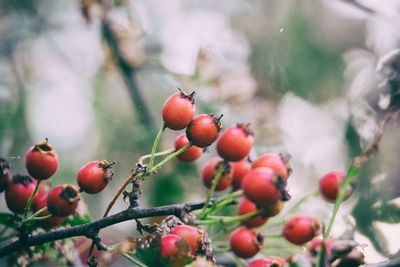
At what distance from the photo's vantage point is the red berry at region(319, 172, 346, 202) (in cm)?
150

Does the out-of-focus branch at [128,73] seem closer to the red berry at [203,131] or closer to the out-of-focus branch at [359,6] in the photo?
the out-of-focus branch at [359,6]

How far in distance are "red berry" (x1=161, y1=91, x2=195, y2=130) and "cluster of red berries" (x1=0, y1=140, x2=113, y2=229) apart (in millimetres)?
233

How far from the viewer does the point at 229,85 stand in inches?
139

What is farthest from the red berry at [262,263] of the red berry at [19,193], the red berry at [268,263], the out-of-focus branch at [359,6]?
the out-of-focus branch at [359,6]

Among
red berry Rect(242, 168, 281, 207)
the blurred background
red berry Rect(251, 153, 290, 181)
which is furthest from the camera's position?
the blurred background

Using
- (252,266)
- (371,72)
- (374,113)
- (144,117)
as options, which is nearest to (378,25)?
(371,72)

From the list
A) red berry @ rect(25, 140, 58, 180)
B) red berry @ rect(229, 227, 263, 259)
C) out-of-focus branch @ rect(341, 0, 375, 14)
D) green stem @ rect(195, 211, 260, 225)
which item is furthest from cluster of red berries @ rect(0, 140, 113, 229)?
out-of-focus branch @ rect(341, 0, 375, 14)

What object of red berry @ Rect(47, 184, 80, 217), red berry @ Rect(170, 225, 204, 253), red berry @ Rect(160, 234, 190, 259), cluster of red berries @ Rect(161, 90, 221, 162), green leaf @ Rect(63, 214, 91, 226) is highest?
cluster of red berries @ Rect(161, 90, 221, 162)

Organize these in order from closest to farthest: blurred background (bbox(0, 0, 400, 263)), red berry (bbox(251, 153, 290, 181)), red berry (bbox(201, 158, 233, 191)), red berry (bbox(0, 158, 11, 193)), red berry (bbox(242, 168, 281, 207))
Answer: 1. red berry (bbox(242, 168, 281, 207))
2. red berry (bbox(251, 153, 290, 181))
3. red berry (bbox(201, 158, 233, 191))
4. red berry (bbox(0, 158, 11, 193))
5. blurred background (bbox(0, 0, 400, 263))

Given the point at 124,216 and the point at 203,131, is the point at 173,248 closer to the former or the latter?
the point at 124,216

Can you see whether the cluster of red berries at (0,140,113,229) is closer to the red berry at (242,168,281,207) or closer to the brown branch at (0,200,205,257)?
the brown branch at (0,200,205,257)

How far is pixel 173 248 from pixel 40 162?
521mm

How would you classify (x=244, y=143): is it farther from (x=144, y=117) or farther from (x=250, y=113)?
(x=250, y=113)

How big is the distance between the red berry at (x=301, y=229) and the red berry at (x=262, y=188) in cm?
30
